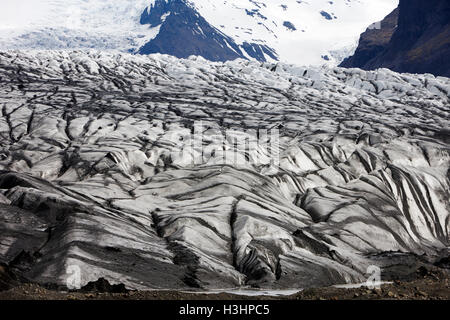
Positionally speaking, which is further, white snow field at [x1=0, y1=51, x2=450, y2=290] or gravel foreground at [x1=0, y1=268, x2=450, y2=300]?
white snow field at [x1=0, y1=51, x2=450, y2=290]

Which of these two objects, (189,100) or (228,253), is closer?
(228,253)

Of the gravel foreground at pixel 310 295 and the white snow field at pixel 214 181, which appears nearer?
the gravel foreground at pixel 310 295

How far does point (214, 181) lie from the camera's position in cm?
4256

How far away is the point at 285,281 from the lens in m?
25.9

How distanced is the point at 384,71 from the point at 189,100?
62.9 meters

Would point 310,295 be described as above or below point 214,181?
below

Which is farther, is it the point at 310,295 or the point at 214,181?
the point at 214,181

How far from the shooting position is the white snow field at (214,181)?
26922mm

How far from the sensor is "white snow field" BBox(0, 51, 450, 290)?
26.9 meters

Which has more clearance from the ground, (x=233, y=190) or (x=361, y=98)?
(x=361, y=98)
